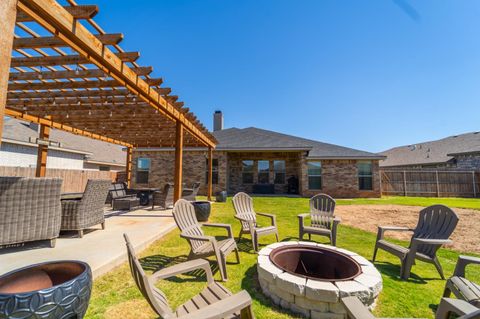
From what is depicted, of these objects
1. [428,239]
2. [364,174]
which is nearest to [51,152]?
[428,239]

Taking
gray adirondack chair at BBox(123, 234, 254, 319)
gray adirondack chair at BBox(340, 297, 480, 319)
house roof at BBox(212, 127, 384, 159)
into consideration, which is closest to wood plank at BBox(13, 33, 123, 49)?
gray adirondack chair at BBox(123, 234, 254, 319)

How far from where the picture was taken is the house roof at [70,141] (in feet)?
38.7

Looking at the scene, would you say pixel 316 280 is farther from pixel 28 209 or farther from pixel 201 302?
pixel 28 209

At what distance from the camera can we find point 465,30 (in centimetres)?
798

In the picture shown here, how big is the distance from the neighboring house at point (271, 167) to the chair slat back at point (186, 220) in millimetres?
10383

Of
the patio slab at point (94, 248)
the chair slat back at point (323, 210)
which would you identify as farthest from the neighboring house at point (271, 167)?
the patio slab at point (94, 248)

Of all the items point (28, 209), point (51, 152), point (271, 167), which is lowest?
point (28, 209)

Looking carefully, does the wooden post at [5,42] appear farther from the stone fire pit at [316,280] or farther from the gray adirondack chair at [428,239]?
the gray adirondack chair at [428,239]

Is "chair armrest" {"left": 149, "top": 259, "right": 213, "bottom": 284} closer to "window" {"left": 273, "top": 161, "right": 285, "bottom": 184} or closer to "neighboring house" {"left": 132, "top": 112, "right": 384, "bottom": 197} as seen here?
"neighboring house" {"left": 132, "top": 112, "right": 384, "bottom": 197}

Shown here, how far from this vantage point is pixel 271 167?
51.9 ft

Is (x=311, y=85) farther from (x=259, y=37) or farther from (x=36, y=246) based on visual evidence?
(x=36, y=246)

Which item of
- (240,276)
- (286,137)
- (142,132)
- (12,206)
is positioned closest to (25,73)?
(12,206)

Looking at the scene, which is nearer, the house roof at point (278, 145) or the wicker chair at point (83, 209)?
the wicker chair at point (83, 209)

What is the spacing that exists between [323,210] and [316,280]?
3.03 m
